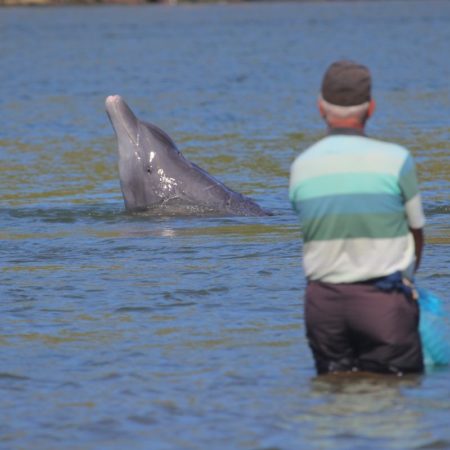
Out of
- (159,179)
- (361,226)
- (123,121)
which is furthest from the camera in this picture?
(159,179)

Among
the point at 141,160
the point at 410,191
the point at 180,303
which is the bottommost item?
the point at 180,303

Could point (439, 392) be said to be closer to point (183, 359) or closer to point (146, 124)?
point (183, 359)

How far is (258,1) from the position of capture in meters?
151

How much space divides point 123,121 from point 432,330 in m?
7.25

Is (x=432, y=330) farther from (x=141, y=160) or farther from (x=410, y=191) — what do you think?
(x=141, y=160)

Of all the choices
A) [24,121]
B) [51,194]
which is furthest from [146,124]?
[24,121]

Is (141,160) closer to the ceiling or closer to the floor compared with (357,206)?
closer to the floor

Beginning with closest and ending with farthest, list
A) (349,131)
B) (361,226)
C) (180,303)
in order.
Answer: (361,226) < (349,131) < (180,303)

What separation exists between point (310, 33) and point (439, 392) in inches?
2516

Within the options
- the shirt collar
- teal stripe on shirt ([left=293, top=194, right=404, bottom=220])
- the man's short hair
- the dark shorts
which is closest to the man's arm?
teal stripe on shirt ([left=293, top=194, right=404, bottom=220])

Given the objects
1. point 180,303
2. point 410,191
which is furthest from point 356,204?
point 180,303

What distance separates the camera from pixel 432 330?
7375 mm

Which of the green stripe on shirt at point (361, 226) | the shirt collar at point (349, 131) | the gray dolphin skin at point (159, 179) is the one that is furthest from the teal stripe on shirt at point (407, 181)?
the gray dolphin skin at point (159, 179)

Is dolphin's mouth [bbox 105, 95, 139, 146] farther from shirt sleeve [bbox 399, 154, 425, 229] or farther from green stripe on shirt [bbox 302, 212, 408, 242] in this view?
shirt sleeve [bbox 399, 154, 425, 229]
